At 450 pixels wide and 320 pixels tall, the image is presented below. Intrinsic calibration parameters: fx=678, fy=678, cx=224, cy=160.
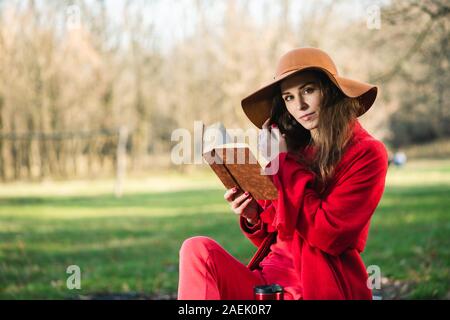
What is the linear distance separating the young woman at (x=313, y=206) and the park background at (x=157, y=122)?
2.43 metres

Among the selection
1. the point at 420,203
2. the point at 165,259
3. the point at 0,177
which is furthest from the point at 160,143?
the point at 165,259

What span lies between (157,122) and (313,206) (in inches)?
1143

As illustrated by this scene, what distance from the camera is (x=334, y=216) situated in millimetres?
2707

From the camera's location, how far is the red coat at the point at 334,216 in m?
2.72

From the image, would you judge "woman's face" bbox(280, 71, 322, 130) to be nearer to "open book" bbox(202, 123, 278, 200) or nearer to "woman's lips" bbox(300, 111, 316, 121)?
"woman's lips" bbox(300, 111, 316, 121)

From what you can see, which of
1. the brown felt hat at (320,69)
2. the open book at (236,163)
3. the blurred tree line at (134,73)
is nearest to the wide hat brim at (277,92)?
the brown felt hat at (320,69)

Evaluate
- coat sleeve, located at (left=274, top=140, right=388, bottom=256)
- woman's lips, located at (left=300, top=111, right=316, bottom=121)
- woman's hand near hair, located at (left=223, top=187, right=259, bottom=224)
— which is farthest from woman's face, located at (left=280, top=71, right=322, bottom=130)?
woman's hand near hair, located at (left=223, top=187, right=259, bottom=224)

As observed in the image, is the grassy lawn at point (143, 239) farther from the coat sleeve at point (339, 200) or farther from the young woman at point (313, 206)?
the coat sleeve at point (339, 200)

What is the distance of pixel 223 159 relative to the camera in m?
2.66

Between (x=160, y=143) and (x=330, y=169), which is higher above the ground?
(x=330, y=169)

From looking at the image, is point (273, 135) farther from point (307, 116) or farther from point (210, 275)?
point (210, 275)

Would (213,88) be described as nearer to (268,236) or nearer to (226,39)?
(226,39)

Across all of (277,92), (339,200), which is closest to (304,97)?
(277,92)
